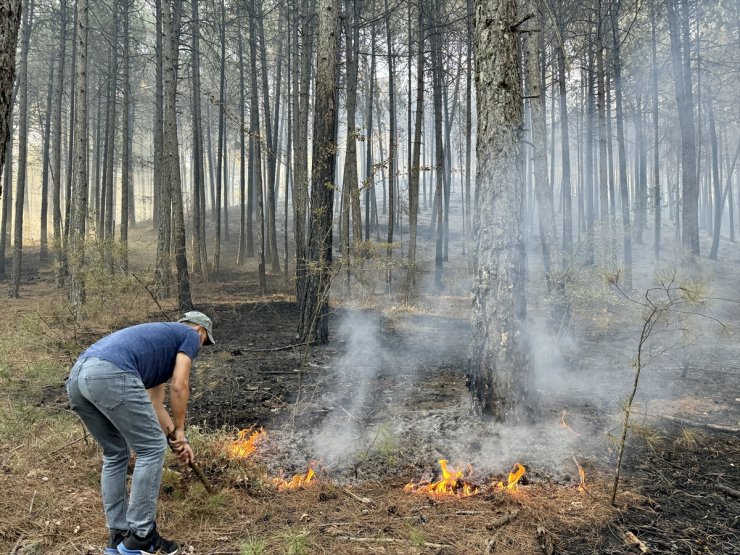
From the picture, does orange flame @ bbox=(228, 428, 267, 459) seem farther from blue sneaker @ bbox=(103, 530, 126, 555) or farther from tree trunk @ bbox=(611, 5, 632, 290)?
tree trunk @ bbox=(611, 5, 632, 290)

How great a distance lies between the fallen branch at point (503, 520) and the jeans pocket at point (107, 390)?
8.34 ft

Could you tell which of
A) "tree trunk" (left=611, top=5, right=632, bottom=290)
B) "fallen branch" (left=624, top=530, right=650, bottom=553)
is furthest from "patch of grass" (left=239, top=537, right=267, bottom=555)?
"tree trunk" (left=611, top=5, right=632, bottom=290)

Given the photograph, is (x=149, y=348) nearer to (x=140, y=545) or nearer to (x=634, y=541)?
(x=140, y=545)

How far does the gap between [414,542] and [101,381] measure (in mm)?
2164

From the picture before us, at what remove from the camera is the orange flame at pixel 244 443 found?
4.34 m

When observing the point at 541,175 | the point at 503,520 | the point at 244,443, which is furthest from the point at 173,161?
the point at 503,520

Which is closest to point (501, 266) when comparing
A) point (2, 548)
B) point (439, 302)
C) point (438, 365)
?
point (438, 365)

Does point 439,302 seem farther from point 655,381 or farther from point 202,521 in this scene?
point 202,521

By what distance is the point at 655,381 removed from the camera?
702cm

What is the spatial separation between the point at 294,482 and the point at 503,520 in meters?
1.72

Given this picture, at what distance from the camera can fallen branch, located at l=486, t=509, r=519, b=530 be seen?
131 inches

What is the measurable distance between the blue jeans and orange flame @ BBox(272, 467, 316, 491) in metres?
1.24

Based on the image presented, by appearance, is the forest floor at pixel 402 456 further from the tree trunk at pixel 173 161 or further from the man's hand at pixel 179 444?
the tree trunk at pixel 173 161

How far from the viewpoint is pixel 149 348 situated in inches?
121
